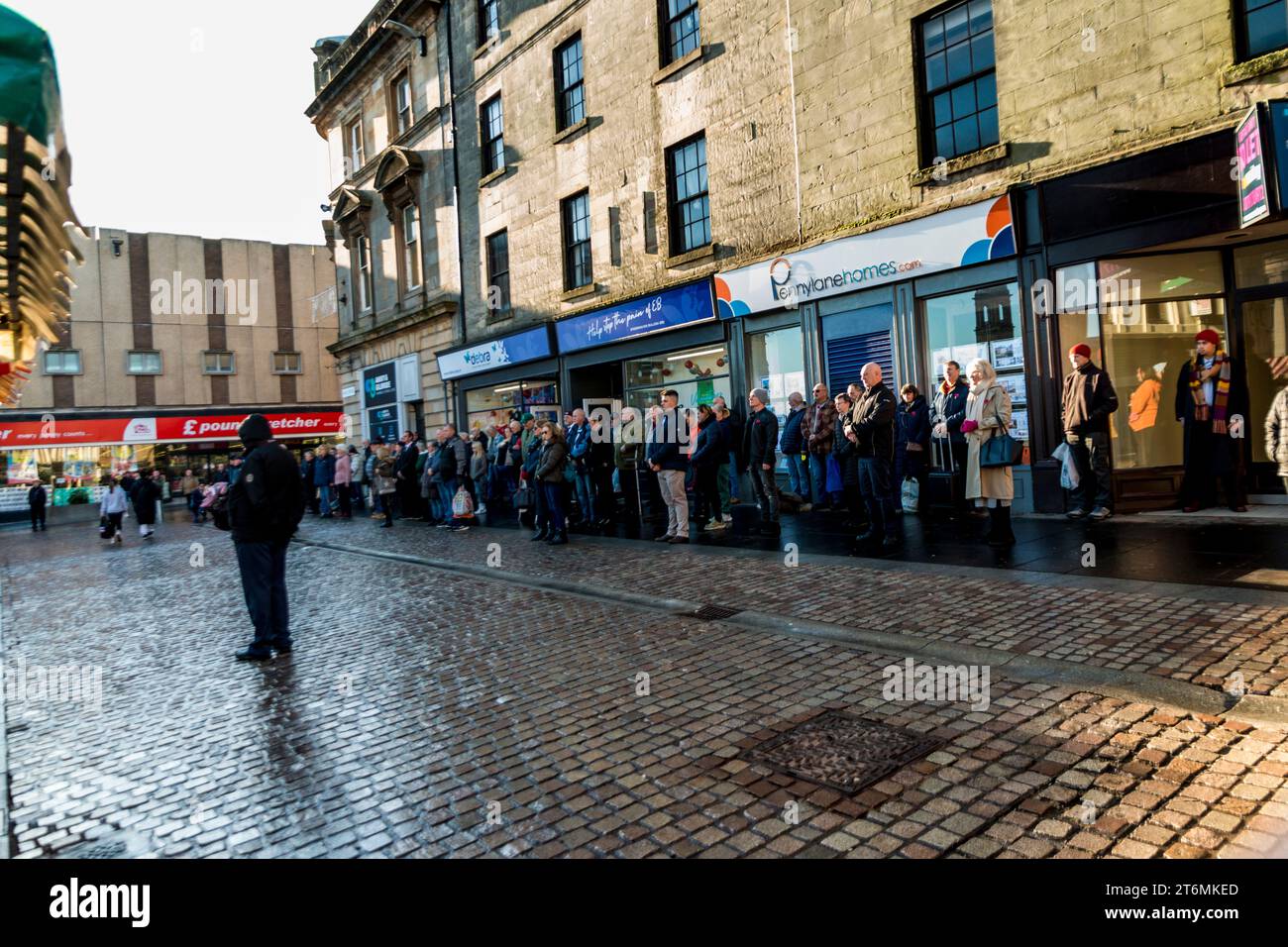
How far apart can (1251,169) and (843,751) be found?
310 inches

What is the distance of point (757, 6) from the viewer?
13.5 meters

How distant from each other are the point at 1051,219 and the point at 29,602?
46.5 ft

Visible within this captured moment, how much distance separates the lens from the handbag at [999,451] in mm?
8125

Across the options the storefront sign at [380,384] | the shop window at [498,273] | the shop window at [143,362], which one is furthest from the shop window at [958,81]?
the shop window at [143,362]

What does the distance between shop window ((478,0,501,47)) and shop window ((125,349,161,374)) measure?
84.8 ft

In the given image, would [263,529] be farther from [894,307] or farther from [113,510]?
[113,510]

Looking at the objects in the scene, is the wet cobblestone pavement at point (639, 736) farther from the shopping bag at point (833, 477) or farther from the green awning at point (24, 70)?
the shopping bag at point (833, 477)

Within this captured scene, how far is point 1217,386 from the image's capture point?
9023 millimetres

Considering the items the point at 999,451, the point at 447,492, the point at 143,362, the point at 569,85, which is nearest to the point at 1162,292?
the point at 999,451

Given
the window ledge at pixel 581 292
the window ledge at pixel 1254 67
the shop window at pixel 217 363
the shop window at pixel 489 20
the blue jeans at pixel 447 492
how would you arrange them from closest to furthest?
the window ledge at pixel 1254 67, the blue jeans at pixel 447 492, the window ledge at pixel 581 292, the shop window at pixel 489 20, the shop window at pixel 217 363

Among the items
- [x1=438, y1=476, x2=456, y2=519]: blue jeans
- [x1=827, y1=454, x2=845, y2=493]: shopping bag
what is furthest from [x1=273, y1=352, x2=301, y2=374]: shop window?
[x1=827, y1=454, x2=845, y2=493]: shopping bag

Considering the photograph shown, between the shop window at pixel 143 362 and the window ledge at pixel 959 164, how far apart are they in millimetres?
37284

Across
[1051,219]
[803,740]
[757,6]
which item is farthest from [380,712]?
[757,6]
